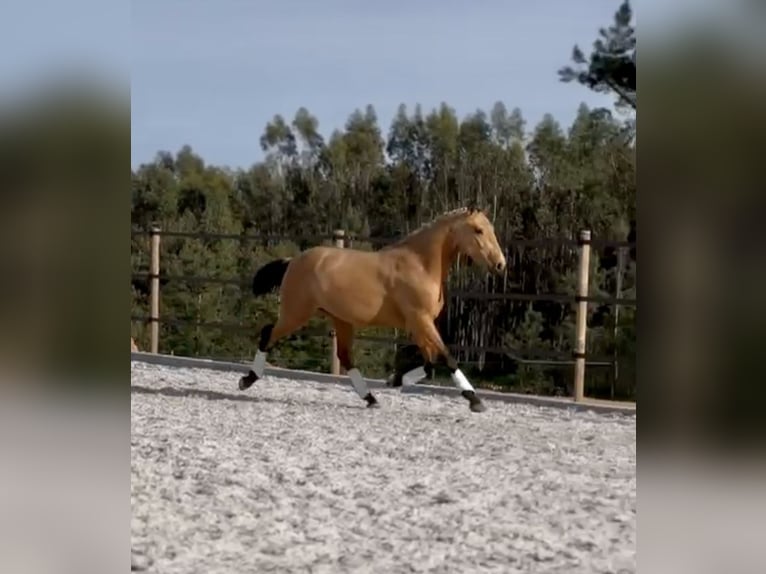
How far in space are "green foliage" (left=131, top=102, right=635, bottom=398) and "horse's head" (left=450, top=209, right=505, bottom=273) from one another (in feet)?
6.75

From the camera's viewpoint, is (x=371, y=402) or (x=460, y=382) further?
(x=371, y=402)

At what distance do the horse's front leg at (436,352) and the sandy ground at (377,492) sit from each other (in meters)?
0.09

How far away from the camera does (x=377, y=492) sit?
2725 millimetres

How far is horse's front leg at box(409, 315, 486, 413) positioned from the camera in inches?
178

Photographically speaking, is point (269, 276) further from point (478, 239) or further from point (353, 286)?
point (478, 239)

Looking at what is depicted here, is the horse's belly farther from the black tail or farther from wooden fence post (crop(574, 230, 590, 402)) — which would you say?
wooden fence post (crop(574, 230, 590, 402))

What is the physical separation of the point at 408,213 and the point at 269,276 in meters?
4.90

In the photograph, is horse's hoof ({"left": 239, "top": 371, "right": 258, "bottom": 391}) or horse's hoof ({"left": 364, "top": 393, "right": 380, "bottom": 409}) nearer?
horse's hoof ({"left": 364, "top": 393, "right": 380, "bottom": 409})

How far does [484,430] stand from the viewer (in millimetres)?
4016
